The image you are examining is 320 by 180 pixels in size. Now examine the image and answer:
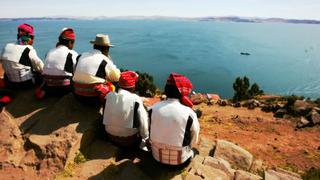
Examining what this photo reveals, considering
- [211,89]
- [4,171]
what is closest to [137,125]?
[4,171]

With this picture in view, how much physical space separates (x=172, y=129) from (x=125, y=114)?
1.12m

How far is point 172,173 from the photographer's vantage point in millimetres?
5184

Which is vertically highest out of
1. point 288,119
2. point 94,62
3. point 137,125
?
point 94,62

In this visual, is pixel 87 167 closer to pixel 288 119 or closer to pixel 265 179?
pixel 265 179

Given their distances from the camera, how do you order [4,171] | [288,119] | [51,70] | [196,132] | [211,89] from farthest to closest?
[211,89] → [288,119] → [51,70] → [4,171] → [196,132]

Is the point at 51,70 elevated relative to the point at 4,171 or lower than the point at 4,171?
elevated

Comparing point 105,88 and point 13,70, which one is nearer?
point 105,88

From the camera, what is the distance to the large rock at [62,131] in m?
5.49

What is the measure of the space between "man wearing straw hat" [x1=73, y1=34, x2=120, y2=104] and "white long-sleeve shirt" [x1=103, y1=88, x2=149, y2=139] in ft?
2.41

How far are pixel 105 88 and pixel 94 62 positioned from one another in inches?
23.8

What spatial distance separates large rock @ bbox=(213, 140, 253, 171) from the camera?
816 cm

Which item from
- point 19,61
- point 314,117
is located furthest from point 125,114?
point 314,117

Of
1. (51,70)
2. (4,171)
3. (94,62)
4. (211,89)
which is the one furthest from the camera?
(211,89)

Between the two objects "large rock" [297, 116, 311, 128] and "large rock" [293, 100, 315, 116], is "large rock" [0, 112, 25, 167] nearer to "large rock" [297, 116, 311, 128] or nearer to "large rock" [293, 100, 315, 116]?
"large rock" [297, 116, 311, 128]
